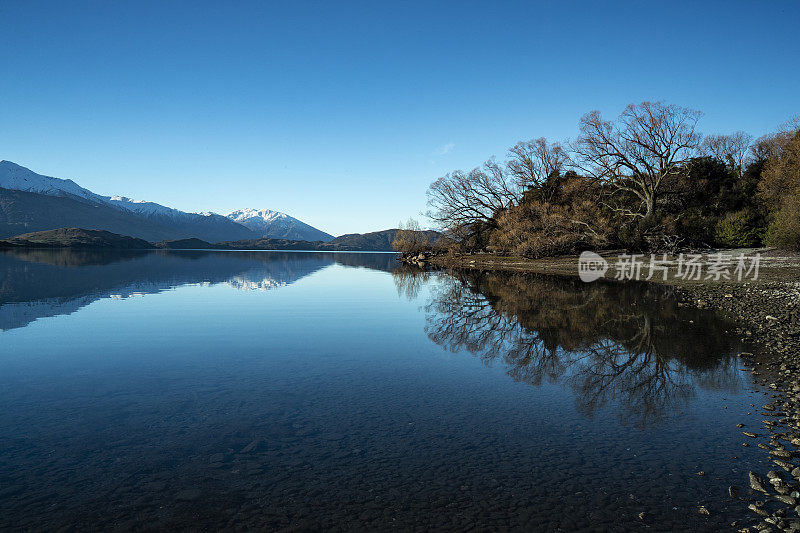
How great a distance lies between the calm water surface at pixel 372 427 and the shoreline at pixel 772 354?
0.37 metres

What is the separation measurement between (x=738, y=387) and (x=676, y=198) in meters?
59.6

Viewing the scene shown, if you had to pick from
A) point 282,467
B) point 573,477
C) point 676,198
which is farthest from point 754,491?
point 676,198

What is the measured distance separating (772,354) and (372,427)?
45.7ft

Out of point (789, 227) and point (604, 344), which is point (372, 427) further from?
point (789, 227)

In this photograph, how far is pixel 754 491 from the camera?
6.16 meters

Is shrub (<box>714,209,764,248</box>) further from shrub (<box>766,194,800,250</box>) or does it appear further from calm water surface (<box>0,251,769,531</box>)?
calm water surface (<box>0,251,769,531</box>)

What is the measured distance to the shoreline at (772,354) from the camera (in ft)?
19.5

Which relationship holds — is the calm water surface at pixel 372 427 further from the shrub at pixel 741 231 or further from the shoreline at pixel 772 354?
the shrub at pixel 741 231

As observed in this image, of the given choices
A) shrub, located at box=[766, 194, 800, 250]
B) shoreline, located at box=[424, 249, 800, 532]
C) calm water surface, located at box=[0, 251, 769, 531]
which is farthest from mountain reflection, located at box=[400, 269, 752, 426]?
shrub, located at box=[766, 194, 800, 250]

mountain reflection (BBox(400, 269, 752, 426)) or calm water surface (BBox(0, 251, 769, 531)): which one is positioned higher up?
mountain reflection (BBox(400, 269, 752, 426))

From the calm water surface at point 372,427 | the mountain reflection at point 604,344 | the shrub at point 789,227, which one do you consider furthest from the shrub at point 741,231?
the calm water surface at point 372,427

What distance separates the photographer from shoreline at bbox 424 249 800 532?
5938 mm

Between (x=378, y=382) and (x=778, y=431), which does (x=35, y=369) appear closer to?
(x=378, y=382)

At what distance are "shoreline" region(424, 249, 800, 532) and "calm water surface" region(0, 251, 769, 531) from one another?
0.37 metres
